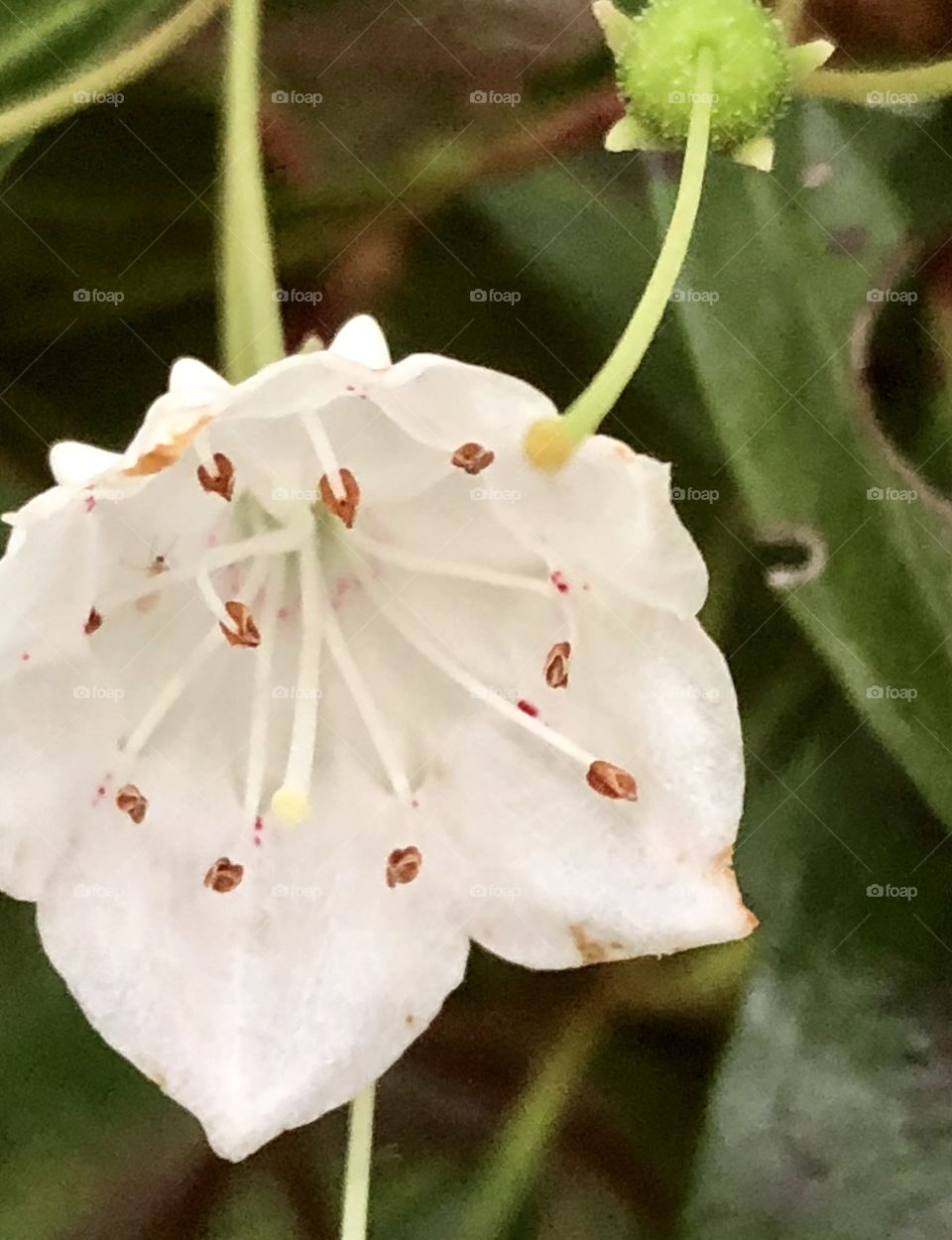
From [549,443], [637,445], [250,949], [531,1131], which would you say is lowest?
[531,1131]

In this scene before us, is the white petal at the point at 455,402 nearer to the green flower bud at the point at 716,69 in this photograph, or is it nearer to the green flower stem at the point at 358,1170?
the green flower bud at the point at 716,69

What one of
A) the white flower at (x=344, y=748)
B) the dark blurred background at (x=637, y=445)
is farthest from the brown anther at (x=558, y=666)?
the dark blurred background at (x=637, y=445)

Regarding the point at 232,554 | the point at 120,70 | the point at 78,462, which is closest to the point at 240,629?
the point at 232,554

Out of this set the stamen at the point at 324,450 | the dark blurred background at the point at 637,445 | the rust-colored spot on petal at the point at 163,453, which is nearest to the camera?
the rust-colored spot on petal at the point at 163,453

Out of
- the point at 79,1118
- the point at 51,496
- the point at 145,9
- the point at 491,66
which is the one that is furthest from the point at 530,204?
the point at 79,1118

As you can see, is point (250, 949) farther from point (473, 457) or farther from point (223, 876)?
point (473, 457)

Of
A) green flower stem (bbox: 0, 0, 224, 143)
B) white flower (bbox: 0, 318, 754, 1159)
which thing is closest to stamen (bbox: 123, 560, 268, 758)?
white flower (bbox: 0, 318, 754, 1159)
